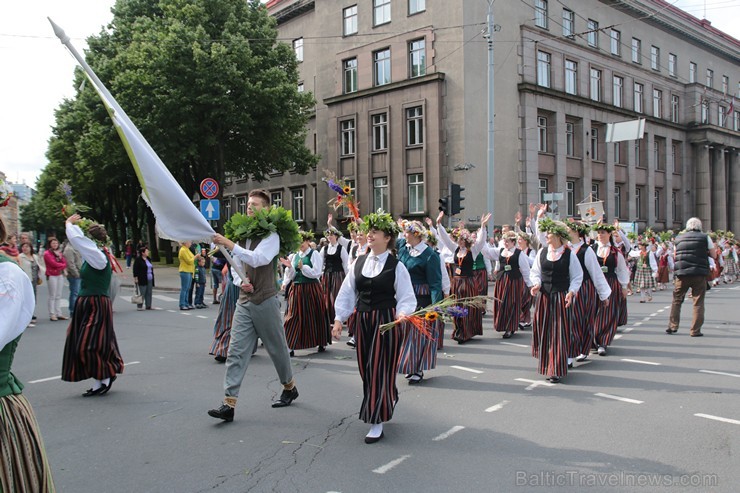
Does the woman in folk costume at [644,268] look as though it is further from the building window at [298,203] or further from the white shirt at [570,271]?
the building window at [298,203]

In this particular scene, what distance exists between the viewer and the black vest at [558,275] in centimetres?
763

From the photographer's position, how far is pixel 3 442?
2.74 metres

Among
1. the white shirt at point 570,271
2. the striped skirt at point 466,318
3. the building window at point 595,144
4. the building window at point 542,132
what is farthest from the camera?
the building window at point 595,144

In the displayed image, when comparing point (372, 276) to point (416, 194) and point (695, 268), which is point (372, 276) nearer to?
point (695, 268)

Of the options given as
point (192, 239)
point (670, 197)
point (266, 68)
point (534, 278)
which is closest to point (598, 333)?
point (534, 278)

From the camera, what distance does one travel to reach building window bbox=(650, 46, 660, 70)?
1607 inches

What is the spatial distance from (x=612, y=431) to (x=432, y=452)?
1.76m

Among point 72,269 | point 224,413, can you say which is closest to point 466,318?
point 224,413

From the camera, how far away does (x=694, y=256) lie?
11.0m

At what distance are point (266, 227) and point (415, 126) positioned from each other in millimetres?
25713

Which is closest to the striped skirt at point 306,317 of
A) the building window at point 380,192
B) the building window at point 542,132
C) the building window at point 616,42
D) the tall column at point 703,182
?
the building window at point 380,192

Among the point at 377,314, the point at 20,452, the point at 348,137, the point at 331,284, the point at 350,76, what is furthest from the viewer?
the point at 348,137

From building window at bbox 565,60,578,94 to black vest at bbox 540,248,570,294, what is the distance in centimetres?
2896

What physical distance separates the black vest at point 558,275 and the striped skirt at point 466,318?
2.56 meters
